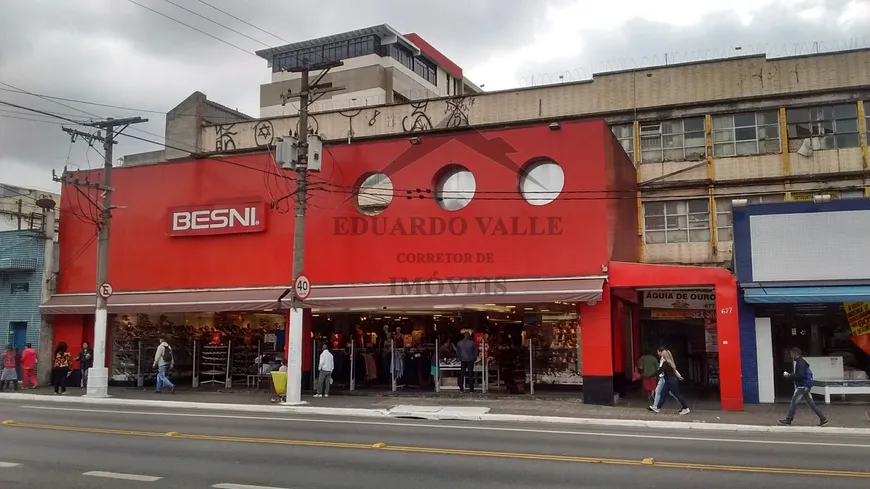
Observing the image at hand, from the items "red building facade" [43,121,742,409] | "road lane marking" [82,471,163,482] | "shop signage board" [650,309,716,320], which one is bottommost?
"road lane marking" [82,471,163,482]

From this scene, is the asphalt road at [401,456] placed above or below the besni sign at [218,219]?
below

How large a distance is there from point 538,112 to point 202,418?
22.3 meters

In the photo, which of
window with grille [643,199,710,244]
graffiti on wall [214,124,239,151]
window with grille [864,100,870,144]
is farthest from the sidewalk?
graffiti on wall [214,124,239,151]

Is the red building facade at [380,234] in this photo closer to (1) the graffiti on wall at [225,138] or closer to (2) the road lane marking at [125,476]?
(2) the road lane marking at [125,476]

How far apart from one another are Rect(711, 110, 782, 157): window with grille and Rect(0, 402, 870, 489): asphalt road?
56.7 ft

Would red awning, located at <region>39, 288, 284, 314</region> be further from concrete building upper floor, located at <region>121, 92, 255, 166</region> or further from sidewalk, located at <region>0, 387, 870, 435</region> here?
concrete building upper floor, located at <region>121, 92, 255, 166</region>

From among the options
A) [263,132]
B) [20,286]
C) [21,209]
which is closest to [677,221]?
[263,132]

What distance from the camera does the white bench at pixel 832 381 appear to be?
1980 cm

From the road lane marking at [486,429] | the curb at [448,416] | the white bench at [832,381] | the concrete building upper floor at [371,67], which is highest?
the concrete building upper floor at [371,67]

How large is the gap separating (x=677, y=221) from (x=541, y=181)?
1100cm

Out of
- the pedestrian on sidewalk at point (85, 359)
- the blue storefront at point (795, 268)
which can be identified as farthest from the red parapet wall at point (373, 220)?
the blue storefront at point (795, 268)

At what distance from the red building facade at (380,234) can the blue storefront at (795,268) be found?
6.07ft

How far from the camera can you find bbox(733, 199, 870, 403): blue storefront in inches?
765

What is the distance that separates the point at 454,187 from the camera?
22.0m
